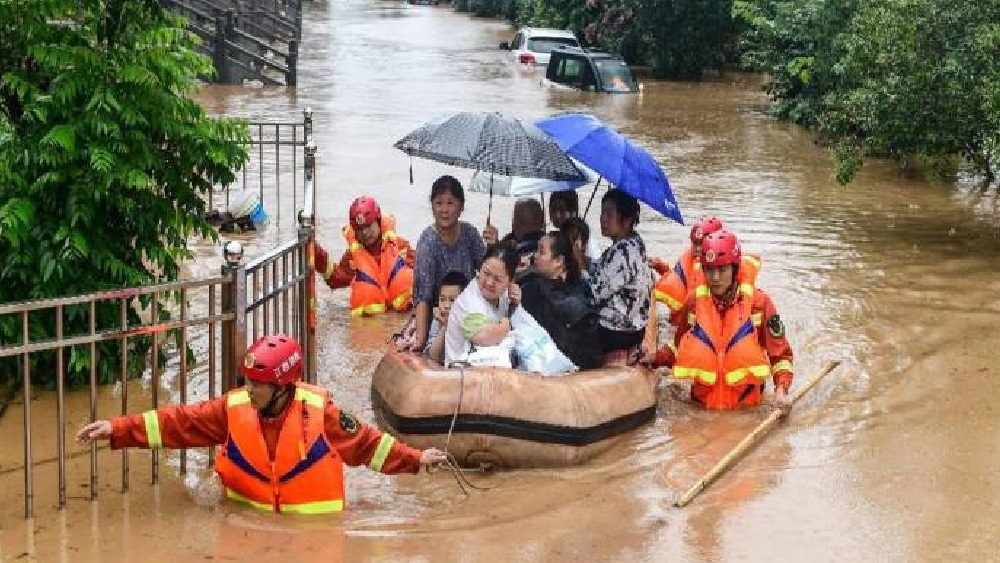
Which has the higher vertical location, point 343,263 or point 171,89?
point 171,89

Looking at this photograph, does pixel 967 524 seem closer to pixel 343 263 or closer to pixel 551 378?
pixel 551 378

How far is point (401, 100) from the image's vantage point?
2859 cm

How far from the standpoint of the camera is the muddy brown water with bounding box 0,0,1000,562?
655 cm

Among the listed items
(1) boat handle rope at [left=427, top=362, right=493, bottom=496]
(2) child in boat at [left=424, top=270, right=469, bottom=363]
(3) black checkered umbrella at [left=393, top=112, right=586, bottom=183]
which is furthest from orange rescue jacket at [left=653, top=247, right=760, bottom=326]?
(1) boat handle rope at [left=427, top=362, right=493, bottom=496]

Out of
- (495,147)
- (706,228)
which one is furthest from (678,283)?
(495,147)

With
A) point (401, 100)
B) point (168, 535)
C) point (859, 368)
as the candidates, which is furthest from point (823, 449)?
point (401, 100)

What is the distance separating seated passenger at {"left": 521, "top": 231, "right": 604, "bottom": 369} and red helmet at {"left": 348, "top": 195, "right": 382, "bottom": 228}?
2.69 metres

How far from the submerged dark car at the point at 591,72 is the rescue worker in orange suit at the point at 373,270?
19352mm

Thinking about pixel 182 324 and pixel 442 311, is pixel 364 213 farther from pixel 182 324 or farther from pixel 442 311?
pixel 182 324

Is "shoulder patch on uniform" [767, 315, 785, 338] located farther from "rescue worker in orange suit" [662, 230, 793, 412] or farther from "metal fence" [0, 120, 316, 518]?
"metal fence" [0, 120, 316, 518]

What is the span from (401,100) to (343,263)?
696 inches

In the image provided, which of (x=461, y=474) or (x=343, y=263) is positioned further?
(x=343, y=263)

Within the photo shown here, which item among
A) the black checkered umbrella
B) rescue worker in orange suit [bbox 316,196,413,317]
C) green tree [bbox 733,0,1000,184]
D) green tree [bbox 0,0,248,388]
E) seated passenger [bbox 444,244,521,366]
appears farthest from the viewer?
green tree [bbox 733,0,1000,184]

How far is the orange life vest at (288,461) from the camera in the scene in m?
6.35
